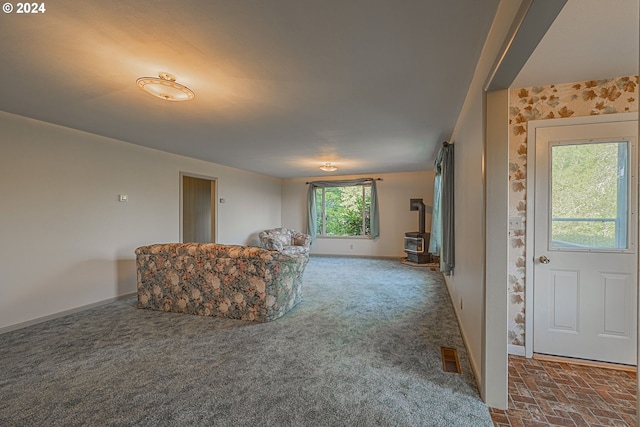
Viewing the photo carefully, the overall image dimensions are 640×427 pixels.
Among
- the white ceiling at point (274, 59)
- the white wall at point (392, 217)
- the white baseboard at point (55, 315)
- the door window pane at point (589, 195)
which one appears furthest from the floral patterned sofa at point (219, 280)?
the white wall at point (392, 217)

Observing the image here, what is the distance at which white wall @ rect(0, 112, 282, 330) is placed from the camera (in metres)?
2.98

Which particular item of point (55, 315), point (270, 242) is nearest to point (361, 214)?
point (270, 242)

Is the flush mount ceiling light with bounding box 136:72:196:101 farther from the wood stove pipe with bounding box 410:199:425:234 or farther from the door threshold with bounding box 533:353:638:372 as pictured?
the wood stove pipe with bounding box 410:199:425:234

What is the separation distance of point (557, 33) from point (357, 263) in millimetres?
5562

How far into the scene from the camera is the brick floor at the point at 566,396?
1646 millimetres

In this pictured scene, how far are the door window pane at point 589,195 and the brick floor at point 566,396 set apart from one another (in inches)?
39.3

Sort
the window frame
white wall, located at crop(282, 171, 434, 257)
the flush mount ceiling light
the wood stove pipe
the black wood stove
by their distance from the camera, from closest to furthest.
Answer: the flush mount ceiling light → the black wood stove → the wood stove pipe → white wall, located at crop(282, 171, 434, 257) → the window frame

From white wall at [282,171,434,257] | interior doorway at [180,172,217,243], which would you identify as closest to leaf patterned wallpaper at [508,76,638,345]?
white wall at [282,171,434,257]

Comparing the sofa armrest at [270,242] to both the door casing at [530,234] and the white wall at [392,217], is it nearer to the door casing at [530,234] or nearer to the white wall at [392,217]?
the white wall at [392,217]

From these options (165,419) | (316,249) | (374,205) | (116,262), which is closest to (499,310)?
(165,419)

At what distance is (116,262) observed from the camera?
3975 mm

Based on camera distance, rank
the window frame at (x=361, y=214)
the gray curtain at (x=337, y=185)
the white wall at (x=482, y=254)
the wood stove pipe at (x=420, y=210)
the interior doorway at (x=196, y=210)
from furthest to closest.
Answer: the window frame at (x=361, y=214), the gray curtain at (x=337, y=185), the wood stove pipe at (x=420, y=210), the interior doorway at (x=196, y=210), the white wall at (x=482, y=254)

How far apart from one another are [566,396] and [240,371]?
2349 mm

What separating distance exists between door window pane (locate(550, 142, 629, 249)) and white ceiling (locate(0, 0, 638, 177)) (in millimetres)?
625
